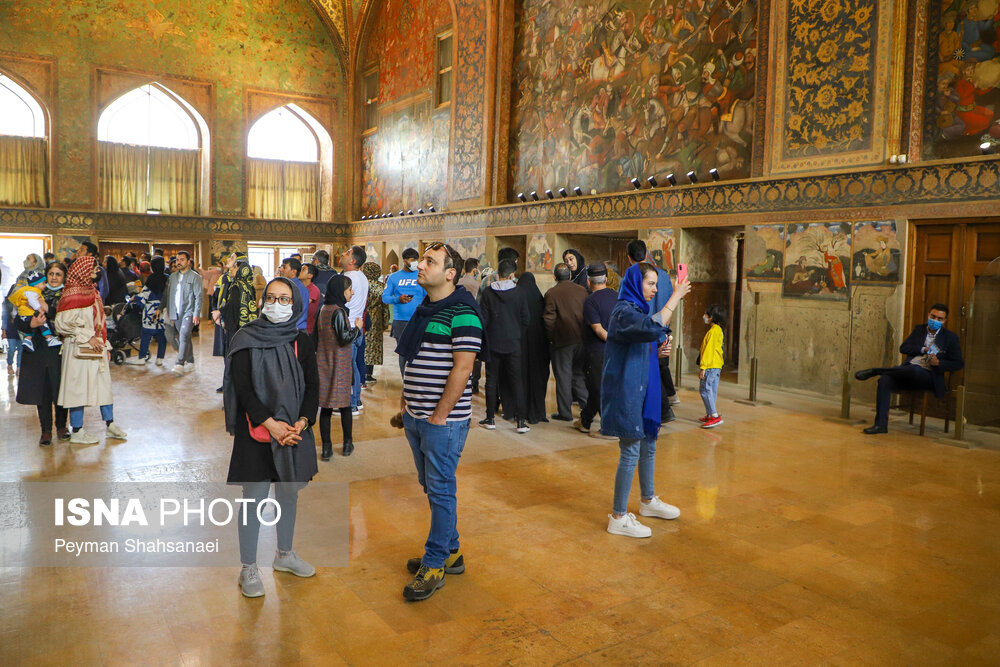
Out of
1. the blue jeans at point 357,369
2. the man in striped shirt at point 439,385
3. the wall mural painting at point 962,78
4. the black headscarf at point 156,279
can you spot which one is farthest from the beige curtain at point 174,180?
the man in striped shirt at point 439,385

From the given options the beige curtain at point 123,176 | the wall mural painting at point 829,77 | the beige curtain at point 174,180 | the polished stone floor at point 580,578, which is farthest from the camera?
the beige curtain at point 174,180

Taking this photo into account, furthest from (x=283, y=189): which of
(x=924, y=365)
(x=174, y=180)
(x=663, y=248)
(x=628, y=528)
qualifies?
(x=628, y=528)

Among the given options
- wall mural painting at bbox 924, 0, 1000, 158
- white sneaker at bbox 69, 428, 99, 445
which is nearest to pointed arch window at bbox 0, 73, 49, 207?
white sneaker at bbox 69, 428, 99, 445

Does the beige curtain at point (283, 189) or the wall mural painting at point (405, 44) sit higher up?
the wall mural painting at point (405, 44)

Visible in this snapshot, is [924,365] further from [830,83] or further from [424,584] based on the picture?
[424,584]

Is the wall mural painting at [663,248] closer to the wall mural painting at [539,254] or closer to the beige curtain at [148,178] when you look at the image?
the wall mural painting at [539,254]

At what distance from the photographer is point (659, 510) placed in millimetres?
4820

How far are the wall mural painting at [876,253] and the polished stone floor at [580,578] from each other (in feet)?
9.73

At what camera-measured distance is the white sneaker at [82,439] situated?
642 cm

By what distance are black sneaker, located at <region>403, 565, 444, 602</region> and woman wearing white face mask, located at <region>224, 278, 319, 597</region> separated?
2.38 feet

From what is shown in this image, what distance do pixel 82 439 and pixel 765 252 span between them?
8.79 meters

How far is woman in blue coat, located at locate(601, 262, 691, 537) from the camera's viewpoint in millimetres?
4312

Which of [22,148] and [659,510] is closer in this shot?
[659,510]

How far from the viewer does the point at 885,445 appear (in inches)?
282
